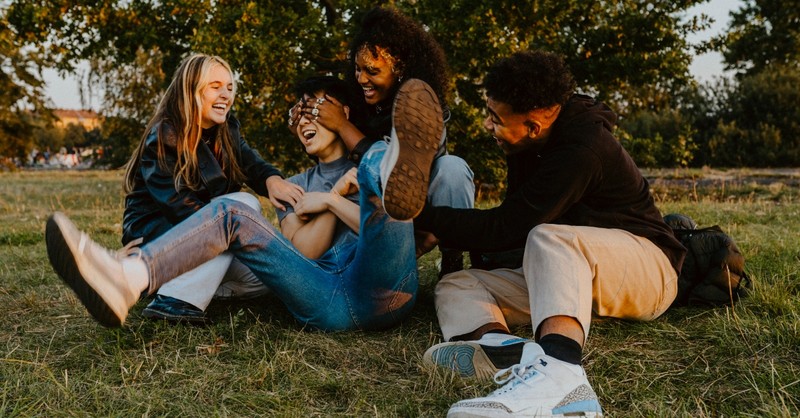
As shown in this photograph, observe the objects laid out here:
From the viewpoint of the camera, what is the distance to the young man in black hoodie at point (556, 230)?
239cm

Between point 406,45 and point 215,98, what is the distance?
3.81 feet

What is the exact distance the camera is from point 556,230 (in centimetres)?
247

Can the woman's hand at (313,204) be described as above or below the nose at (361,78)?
below

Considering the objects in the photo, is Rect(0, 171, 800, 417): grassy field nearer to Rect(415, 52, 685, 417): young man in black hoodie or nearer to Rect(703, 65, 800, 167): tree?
Rect(415, 52, 685, 417): young man in black hoodie

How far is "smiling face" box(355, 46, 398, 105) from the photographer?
12.2ft

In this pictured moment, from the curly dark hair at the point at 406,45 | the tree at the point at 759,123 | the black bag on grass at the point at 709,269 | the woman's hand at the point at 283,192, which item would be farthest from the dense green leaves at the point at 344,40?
the tree at the point at 759,123

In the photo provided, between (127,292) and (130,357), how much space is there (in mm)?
575

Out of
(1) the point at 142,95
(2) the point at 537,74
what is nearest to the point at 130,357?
(2) the point at 537,74

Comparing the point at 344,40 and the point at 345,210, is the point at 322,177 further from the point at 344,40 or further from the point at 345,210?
the point at 344,40

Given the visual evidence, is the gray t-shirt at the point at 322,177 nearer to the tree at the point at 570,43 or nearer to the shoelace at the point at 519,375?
the shoelace at the point at 519,375

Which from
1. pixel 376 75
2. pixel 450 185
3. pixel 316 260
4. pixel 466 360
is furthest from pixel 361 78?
pixel 466 360

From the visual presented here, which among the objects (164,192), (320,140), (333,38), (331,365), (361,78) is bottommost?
(331,365)

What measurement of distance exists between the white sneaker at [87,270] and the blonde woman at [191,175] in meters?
0.73

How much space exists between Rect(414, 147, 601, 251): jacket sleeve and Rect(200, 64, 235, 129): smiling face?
4.41ft
